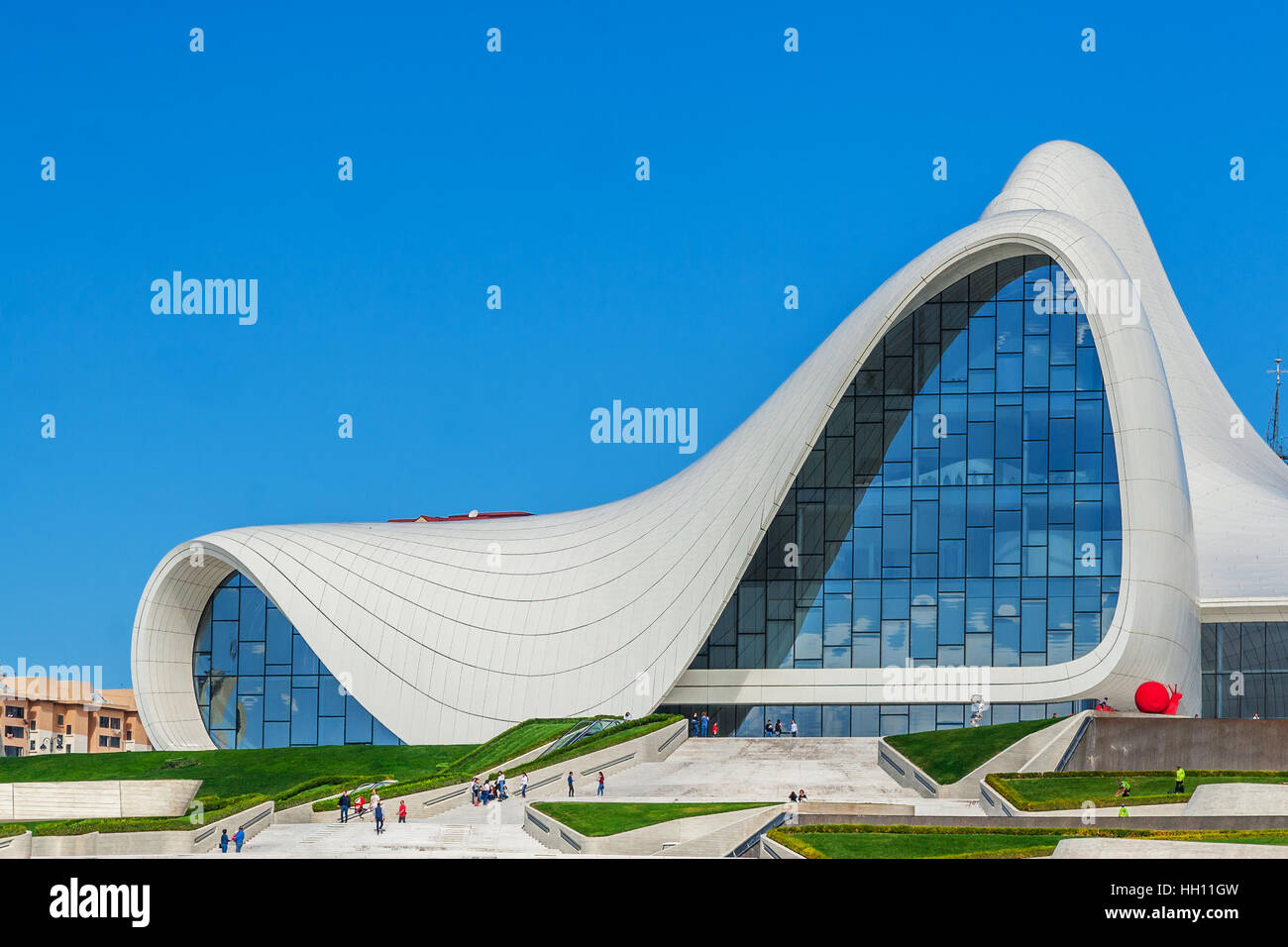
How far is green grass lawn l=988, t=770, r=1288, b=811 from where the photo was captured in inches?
1105

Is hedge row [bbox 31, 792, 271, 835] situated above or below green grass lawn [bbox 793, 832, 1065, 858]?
below

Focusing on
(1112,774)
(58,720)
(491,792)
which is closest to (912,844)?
(1112,774)

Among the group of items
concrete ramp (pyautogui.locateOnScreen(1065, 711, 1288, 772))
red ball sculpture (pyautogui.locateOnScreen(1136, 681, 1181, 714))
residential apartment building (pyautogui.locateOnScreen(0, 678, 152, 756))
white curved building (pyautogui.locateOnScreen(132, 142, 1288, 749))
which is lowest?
residential apartment building (pyautogui.locateOnScreen(0, 678, 152, 756))

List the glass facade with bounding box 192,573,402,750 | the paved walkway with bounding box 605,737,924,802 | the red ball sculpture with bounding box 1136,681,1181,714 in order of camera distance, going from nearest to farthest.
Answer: the paved walkway with bounding box 605,737,924,802 → the red ball sculpture with bounding box 1136,681,1181,714 → the glass facade with bounding box 192,573,402,750

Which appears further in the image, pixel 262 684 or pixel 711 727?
pixel 262 684

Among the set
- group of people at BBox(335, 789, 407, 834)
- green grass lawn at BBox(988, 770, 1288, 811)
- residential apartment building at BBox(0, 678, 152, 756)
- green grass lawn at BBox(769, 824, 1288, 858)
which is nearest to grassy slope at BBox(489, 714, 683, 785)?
group of people at BBox(335, 789, 407, 834)

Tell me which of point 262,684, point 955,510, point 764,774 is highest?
point 955,510

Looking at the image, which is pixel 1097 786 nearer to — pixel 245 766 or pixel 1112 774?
pixel 1112 774

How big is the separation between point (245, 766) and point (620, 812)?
1619 cm

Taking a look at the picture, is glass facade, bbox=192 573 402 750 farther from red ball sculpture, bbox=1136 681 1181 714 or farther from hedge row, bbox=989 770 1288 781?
red ball sculpture, bbox=1136 681 1181 714

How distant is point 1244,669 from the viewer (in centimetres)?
4700

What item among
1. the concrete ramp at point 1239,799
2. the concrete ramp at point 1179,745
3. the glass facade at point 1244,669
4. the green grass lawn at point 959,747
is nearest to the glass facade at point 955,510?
the glass facade at point 1244,669

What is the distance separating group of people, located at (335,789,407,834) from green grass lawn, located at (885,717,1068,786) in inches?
462
